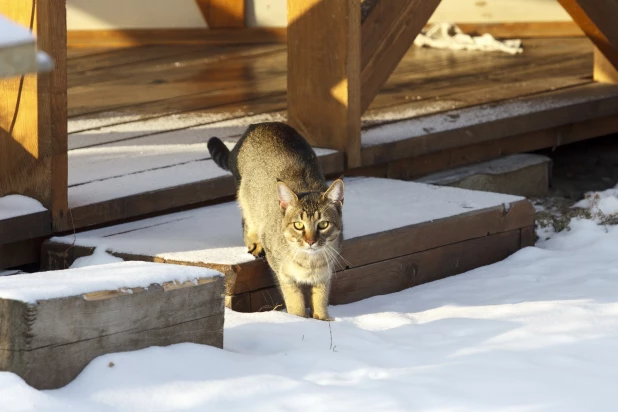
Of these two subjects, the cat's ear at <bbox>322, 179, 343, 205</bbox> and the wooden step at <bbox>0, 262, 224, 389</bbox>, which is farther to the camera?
the cat's ear at <bbox>322, 179, 343, 205</bbox>

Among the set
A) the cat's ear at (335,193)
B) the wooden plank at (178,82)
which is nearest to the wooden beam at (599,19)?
the wooden plank at (178,82)

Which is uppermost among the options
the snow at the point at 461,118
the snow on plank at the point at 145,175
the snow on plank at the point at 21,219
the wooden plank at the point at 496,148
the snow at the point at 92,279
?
the snow at the point at 92,279

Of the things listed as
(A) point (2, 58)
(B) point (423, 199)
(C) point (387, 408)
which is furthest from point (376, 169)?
(A) point (2, 58)

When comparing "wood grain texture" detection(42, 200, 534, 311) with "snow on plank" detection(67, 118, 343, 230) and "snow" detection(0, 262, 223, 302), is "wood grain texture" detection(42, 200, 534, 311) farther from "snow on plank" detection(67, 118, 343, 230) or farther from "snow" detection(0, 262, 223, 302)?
"snow" detection(0, 262, 223, 302)

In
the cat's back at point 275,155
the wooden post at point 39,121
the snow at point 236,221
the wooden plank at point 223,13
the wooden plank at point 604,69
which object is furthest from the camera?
the wooden plank at point 223,13

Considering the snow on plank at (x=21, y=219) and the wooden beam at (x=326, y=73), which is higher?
the wooden beam at (x=326, y=73)

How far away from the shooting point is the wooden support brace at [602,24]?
7.27 metres

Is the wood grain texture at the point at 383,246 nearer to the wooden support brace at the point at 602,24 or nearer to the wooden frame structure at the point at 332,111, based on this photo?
the wooden frame structure at the point at 332,111

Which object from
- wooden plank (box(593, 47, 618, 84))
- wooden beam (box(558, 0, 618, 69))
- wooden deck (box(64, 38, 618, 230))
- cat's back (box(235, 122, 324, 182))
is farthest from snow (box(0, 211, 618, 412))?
wooden plank (box(593, 47, 618, 84))

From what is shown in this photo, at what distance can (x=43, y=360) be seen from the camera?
3320 mm

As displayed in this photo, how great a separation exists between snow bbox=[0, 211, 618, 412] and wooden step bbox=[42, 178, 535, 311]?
177 mm

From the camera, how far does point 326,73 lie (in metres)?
5.88

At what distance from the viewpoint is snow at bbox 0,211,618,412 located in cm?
336

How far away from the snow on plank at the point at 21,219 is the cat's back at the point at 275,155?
84 centimetres
